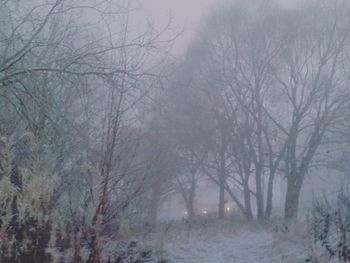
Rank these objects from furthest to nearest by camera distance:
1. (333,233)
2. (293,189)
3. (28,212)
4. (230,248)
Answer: (293,189), (230,248), (333,233), (28,212)

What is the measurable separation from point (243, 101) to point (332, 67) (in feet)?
12.0

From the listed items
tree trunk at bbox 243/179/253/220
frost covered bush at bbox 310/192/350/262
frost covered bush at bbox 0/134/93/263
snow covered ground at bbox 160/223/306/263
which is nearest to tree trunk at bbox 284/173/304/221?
tree trunk at bbox 243/179/253/220

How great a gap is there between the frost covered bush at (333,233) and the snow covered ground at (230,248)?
0.33 m

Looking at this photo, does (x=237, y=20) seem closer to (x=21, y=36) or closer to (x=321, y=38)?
(x=321, y=38)

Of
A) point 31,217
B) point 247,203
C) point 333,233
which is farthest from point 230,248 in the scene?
point 247,203

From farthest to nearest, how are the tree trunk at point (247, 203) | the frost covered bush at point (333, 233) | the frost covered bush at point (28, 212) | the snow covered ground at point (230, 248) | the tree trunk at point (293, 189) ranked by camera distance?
the tree trunk at point (247, 203) < the tree trunk at point (293, 189) < the snow covered ground at point (230, 248) < the frost covered bush at point (333, 233) < the frost covered bush at point (28, 212)

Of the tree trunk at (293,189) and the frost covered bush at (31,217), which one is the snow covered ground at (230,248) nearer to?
the frost covered bush at (31,217)

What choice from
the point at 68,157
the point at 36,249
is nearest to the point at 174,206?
the point at 68,157

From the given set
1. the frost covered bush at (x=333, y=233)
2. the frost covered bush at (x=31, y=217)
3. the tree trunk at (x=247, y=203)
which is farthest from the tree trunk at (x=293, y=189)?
the frost covered bush at (x=31, y=217)

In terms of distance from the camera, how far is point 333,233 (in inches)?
286

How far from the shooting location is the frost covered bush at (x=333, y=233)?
5.97 m

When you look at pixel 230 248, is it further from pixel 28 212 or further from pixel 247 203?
pixel 247 203

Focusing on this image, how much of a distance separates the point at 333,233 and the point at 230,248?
2024 mm

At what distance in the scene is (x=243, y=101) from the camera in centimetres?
1708
